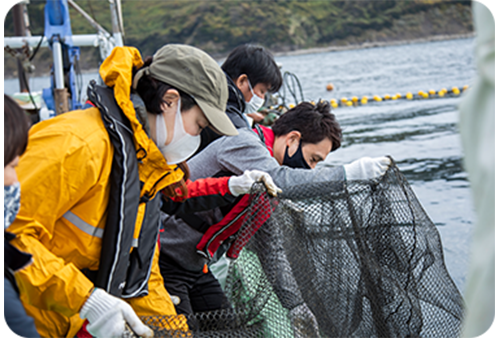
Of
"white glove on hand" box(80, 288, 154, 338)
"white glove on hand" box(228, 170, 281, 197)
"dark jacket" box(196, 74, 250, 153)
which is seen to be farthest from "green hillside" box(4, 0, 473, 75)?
"white glove on hand" box(80, 288, 154, 338)

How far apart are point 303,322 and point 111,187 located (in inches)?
42.0

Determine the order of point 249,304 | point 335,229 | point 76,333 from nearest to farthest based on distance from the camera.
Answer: point 76,333 < point 249,304 < point 335,229

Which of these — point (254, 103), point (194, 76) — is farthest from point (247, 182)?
point (254, 103)

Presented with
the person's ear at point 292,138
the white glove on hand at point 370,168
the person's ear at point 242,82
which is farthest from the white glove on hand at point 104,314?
the person's ear at point 242,82

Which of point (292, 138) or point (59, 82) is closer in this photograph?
point (292, 138)

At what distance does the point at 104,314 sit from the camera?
1.51 metres

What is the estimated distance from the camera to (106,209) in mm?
1653

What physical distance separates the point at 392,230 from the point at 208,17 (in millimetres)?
117946

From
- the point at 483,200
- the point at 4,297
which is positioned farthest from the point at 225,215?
the point at 483,200

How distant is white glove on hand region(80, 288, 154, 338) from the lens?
150 centimetres

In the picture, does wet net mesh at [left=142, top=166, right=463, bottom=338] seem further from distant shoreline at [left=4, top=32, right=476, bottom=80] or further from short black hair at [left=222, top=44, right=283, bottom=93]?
distant shoreline at [left=4, top=32, right=476, bottom=80]

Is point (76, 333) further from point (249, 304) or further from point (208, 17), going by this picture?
point (208, 17)

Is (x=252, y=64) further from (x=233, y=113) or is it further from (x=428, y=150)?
(x=428, y=150)

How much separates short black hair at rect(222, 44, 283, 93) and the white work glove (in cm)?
164
